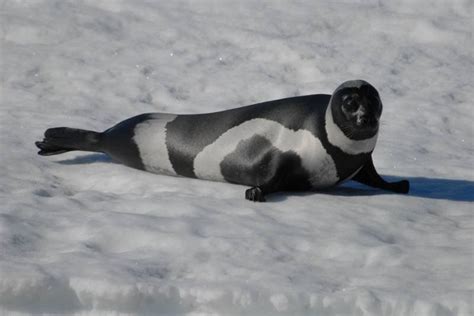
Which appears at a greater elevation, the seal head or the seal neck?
the seal head

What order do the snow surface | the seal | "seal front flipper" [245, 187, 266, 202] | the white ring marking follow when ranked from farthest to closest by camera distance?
the white ring marking < the seal < "seal front flipper" [245, 187, 266, 202] < the snow surface

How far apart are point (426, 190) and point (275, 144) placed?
36.4 inches

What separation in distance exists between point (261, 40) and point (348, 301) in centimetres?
517

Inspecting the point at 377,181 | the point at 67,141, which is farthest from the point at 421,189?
the point at 67,141

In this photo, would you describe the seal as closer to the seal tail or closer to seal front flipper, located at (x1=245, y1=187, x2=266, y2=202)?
seal front flipper, located at (x1=245, y1=187, x2=266, y2=202)

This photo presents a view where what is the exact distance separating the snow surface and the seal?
110 millimetres

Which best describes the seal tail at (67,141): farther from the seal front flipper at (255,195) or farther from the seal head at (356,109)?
the seal head at (356,109)

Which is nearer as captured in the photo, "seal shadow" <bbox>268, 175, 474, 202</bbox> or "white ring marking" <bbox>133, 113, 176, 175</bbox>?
"seal shadow" <bbox>268, 175, 474, 202</bbox>

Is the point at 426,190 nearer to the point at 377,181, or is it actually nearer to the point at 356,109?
the point at 377,181

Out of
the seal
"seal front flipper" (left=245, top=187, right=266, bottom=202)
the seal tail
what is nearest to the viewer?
"seal front flipper" (left=245, top=187, right=266, bottom=202)

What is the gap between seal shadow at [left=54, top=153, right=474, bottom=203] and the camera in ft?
18.9

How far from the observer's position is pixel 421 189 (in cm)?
599

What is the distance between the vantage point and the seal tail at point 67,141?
20.9ft

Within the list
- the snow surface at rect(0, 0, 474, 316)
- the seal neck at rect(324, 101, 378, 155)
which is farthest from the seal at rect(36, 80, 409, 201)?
the snow surface at rect(0, 0, 474, 316)
